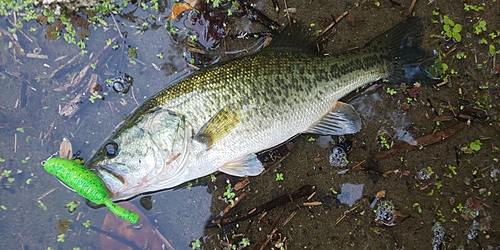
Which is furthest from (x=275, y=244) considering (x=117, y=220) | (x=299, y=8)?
(x=299, y=8)

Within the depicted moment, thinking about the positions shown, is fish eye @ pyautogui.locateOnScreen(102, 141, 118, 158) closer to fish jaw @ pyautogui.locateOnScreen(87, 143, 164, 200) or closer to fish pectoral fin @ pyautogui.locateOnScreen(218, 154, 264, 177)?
fish jaw @ pyautogui.locateOnScreen(87, 143, 164, 200)

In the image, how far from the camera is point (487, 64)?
322 centimetres

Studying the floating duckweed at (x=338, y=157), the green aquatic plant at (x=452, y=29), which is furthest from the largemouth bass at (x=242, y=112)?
the green aquatic plant at (x=452, y=29)

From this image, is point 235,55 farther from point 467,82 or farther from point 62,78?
point 467,82

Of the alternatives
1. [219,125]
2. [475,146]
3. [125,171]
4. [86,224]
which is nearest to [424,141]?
[475,146]

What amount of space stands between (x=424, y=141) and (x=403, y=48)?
87 cm

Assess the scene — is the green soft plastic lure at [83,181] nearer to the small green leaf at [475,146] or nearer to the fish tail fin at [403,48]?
the fish tail fin at [403,48]

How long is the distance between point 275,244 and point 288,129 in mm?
1065

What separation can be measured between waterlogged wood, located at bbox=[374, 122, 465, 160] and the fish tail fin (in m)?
0.55

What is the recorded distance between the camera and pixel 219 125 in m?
2.65

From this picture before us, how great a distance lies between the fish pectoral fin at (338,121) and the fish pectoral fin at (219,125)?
0.73 metres

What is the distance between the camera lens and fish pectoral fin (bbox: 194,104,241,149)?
264cm

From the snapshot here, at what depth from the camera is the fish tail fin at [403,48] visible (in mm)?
3018

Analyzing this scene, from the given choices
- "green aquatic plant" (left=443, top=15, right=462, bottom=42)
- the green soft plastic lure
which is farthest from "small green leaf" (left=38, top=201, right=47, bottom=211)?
"green aquatic plant" (left=443, top=15, right=462, bottom=42)
